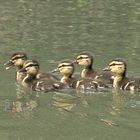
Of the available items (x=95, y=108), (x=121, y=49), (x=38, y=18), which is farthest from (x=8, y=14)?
(x=95, y=108)

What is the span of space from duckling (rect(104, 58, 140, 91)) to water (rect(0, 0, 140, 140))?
0.19 meters

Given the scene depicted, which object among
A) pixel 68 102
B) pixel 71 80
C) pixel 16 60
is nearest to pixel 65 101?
pixel 68 102

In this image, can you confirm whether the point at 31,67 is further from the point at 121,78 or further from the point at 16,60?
the point at 121,78

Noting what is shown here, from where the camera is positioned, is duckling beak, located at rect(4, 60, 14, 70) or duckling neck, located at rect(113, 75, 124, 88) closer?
duckling neck, located at rect(113, 75, 124, 88)

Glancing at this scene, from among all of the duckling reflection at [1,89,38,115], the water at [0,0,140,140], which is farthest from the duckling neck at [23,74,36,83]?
the duckling reflection at [1,89,38,115]

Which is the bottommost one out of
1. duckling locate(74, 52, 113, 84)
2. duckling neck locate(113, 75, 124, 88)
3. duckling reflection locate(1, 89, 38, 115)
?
duckling reflection locate(1, 89, 38, 115)

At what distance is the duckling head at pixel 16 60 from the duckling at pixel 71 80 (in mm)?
670

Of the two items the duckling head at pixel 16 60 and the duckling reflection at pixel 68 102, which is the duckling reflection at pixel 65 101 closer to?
the duckling reflection at pixel 68 102

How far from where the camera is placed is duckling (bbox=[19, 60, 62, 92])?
9297 millimetres

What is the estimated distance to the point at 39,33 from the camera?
13.5 m

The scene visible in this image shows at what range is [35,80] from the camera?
973 cm

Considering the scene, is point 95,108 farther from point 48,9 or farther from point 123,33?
point 48,9

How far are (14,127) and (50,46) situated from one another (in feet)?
14.8

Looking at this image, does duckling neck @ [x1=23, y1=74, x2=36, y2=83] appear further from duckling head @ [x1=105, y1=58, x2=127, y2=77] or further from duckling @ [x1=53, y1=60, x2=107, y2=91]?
duckling head @ [x1=105, y1=58, x2=127, y2=77]
